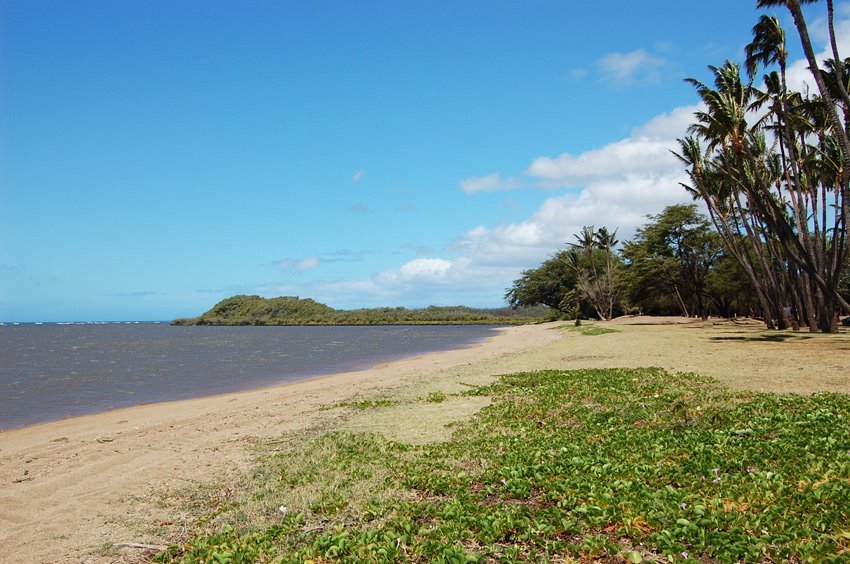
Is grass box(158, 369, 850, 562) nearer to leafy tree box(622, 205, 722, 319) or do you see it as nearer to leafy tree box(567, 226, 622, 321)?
leafy tree box(622, 205, 722, 319)

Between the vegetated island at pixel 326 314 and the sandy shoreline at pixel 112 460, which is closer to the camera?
the sandy shoreline at pixel 112 460

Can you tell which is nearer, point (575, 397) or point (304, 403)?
point (575, 397)

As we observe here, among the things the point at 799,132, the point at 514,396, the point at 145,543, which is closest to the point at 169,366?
the point at 514,396

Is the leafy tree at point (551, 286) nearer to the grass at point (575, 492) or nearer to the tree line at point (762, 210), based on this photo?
the tree line at point (762, 210)

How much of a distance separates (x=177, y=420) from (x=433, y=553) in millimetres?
10635

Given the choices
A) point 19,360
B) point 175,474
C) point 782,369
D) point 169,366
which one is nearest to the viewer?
point 175,474

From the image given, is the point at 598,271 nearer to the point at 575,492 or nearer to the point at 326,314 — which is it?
the point at 575,492

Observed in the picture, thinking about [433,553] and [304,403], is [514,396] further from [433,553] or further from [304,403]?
[433,553]

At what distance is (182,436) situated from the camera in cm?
1165

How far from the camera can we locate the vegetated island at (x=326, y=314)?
143 metres

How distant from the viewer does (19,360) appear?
3669 centimetres

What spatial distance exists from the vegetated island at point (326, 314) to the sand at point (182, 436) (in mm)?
108100

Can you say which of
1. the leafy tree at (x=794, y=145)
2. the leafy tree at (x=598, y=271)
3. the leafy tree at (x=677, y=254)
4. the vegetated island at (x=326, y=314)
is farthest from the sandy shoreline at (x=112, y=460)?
the vegetated island at (x=326, y=314)

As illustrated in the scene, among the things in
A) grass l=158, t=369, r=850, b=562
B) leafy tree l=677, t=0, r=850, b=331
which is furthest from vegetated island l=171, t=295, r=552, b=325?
grass l=158, t=369, r=850, b=562
